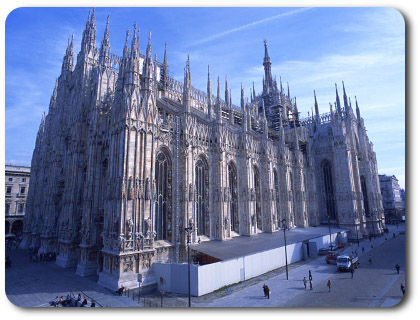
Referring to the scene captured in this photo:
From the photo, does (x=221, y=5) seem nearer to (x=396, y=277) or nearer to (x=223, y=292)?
(x=223, y=292)

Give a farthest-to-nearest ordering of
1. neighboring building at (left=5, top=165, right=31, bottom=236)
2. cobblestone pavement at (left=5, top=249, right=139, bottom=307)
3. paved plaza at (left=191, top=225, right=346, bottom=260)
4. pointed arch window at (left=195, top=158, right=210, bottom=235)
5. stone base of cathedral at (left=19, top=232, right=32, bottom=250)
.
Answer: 1. neighboring building at (left=5, top=165, right=31, bottom=236)
2. stone base of cathedral at (left=19, top=232, right=32, bottom=250)
3. pointed arch window at (left=195, top=158, right=210, bottom=235)
4. paved plaza at (left=191, top=225, right=346, bottom=260)
5. cobblestone pavement at (left=5, top=249, right=139, bottom=307)

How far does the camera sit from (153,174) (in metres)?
24.8

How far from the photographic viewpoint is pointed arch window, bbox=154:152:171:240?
89.4 ft

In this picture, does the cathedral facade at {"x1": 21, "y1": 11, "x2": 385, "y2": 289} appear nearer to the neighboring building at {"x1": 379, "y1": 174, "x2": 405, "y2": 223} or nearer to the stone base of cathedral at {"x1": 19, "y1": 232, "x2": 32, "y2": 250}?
the stone base of cathedral at {"x1": 19, "y1": 232, "x2": 32, "y2": 250}

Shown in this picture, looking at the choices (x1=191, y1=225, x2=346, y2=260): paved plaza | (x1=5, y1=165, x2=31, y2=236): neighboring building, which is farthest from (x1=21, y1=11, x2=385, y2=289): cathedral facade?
(x1=5, y1=165, x2=31, y2=236): neighboring building

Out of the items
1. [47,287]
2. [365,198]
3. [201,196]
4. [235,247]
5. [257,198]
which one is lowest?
[47,287]

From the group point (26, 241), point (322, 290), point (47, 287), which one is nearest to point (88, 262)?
point (47, 287)

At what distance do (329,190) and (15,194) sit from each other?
7176 cm

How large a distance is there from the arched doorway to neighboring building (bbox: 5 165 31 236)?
52.0 m

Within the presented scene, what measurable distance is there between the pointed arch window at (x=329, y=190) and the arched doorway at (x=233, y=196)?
28.6 meters

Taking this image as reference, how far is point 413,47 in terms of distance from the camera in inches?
502

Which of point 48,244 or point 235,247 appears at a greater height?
point 235,247

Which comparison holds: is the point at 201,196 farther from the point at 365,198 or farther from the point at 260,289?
the point at 365,198
